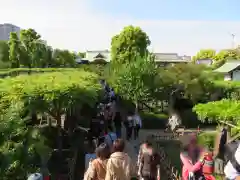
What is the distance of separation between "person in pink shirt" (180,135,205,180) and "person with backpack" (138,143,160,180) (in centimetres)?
98

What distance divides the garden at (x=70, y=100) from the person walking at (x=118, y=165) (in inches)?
81.2

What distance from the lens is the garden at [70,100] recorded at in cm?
695

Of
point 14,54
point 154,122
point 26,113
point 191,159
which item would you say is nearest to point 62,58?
point 14,54

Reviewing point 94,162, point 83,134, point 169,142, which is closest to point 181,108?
point 169,142

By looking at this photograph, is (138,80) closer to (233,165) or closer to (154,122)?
(154,122)

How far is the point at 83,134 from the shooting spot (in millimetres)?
14297

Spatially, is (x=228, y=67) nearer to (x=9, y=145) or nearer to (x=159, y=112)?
(x=159, y=112)

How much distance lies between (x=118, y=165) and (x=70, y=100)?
5395 mm

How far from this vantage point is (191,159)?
672 cm

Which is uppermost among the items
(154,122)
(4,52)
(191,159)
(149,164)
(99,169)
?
(4,52)

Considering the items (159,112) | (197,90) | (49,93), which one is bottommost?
(159,112)

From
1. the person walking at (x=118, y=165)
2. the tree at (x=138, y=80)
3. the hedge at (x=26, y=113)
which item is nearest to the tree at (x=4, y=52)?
the tree at (x=138, y=80)

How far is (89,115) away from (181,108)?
988 cm

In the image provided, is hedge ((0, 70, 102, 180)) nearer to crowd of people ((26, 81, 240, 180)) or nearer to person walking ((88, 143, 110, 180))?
crowd of people ((26, 81, 240, 180))
